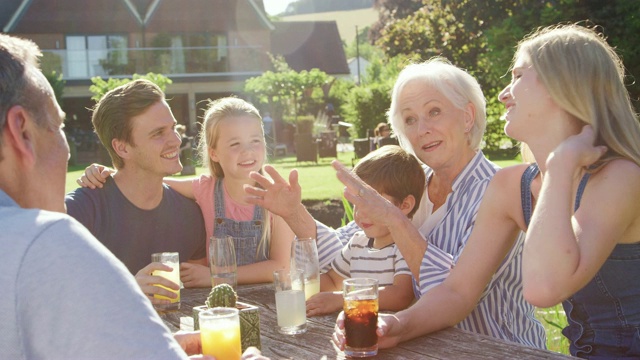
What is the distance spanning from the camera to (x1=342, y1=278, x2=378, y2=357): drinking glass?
209 centimetres

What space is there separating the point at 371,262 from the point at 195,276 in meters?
0.83

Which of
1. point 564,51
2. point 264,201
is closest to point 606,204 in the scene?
point 564,51

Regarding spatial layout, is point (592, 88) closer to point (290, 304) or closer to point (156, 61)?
point (290, 304)

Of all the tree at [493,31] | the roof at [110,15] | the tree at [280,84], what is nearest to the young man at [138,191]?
the tree at [493,31]

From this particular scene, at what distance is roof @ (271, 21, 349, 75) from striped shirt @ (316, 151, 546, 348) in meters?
42.1

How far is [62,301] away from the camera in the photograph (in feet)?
3.98

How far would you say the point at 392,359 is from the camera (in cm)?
209

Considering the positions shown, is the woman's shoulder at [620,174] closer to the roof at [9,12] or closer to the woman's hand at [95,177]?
the woman's hand at [95,177]

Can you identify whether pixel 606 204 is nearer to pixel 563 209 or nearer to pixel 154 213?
pixel 563 209

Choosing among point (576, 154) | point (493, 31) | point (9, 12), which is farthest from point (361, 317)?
point (9, 12)

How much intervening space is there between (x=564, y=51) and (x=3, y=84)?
1648 mm

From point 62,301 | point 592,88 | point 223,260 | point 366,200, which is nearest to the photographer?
point 62,301

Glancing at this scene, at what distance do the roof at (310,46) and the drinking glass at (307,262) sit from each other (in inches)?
1672

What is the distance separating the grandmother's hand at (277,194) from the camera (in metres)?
2.99
